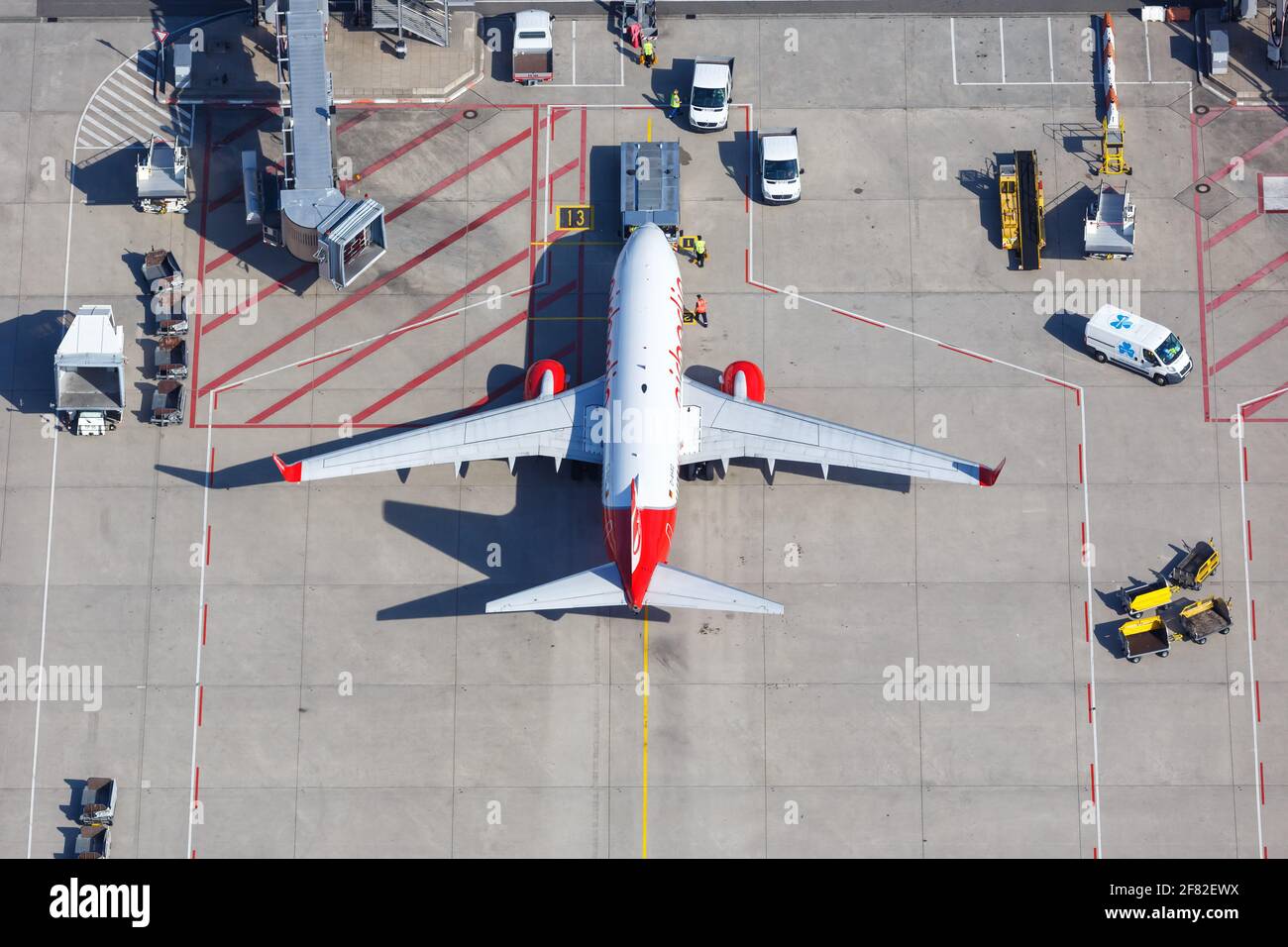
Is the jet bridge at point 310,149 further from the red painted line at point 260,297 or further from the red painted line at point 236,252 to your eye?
the red painted line at point 236,252

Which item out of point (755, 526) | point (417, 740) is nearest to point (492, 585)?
point (417, 740)

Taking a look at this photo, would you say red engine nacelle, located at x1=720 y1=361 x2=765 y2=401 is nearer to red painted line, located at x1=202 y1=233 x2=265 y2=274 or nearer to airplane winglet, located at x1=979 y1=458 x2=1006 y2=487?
airplane winglet, located at x1=979 y1=458 x2=1006 y2=487

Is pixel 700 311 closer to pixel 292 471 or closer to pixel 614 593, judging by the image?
pixel 614 593

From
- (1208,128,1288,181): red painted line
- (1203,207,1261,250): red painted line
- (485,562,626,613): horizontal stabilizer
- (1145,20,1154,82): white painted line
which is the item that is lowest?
(485,562,626,613): horizontal stabilizer

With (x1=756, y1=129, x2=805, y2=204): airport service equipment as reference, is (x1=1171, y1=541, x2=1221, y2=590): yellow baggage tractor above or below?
below

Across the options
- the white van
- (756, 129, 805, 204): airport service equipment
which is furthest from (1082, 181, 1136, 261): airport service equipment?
(756, 129, 805, 204): airport service equipment

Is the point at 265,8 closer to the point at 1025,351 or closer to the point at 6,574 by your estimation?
the point at 6,574

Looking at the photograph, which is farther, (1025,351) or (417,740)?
(1025,351)
